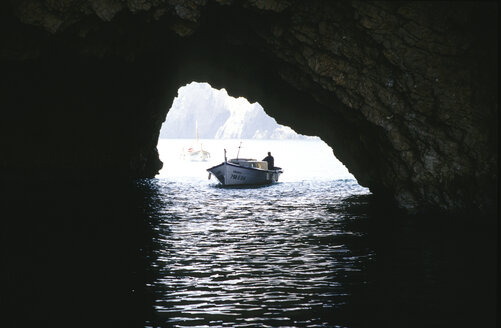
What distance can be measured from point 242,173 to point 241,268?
28882 mm

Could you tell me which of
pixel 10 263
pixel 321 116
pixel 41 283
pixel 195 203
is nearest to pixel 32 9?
pixel 10 263

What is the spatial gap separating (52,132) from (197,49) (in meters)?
13.7

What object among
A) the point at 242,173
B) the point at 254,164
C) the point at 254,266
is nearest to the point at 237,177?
the point at 242,173

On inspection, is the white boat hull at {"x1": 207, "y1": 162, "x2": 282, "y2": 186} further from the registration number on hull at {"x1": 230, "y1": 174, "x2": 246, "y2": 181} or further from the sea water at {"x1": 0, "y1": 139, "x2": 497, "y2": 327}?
the sea water at {"x1": 0, "y1": 139, "x2": 497, "y2": 327}

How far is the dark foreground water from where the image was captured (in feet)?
31.0

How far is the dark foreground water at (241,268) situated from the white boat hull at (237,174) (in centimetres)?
1721

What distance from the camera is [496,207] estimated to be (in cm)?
1855

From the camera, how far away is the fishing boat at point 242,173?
4103cm

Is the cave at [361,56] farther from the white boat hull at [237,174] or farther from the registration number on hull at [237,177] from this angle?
the registration number on hull at [237,177]

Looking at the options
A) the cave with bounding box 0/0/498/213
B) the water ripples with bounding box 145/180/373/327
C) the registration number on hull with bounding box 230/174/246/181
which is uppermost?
the cave with bounding box 0/0/498/213

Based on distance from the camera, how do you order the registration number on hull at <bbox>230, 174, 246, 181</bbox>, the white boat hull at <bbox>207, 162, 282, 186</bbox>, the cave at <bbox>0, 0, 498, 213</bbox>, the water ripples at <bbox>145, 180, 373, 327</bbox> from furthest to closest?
the registration number on hull at <bbox>230, 174, 246, 181</bbox>
the white boat hull at <bbox>207, 162, 282, 186</bbox>
the cave at <bbox>0, 0, 498, 213</bbox>
the water ripples at <bbox>145, 180, 373, 327</bbox>

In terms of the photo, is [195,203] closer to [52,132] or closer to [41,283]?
[52,132]

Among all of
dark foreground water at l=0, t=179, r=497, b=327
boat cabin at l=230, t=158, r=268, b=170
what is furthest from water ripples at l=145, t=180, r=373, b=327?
boat cabin at l=230, t=158, r=268, b=170

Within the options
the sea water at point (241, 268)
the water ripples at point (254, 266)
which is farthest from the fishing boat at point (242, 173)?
the sea water at point (241, 268)
